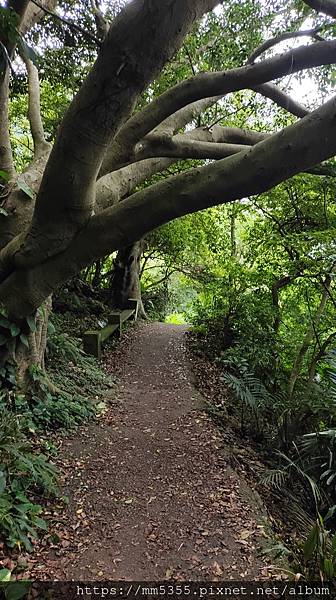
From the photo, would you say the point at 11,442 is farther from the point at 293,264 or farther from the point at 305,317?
the point at 305,317

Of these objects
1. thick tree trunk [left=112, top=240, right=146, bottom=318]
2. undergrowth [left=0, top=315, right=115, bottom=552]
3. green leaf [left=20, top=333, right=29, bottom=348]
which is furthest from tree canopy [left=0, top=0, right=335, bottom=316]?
thick tree trunk [left=112, top=240, right=146, bottom=318]

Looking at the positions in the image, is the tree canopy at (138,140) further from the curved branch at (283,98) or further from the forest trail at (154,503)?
the forest trail at (154,503)

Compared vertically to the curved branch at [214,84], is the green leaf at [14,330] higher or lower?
lower

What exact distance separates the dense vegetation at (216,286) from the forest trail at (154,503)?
352 millimetres

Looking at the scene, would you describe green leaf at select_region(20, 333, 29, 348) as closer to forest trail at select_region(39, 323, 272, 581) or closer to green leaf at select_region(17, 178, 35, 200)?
forest trail at select_region(39, 323, 272, 581)

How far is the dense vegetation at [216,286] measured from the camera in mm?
3305

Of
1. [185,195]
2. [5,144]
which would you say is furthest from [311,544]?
[5,144]

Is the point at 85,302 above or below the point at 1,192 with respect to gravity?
below

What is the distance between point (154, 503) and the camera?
11.5 ft

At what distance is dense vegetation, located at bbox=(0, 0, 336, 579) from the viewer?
130 inches

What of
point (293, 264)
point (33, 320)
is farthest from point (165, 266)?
point (33, 320)

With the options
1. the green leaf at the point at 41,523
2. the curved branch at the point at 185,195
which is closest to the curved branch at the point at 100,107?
the curved branch at the point at 185,195

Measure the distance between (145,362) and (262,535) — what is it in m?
4.99

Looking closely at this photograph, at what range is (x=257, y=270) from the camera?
25.1 ft
